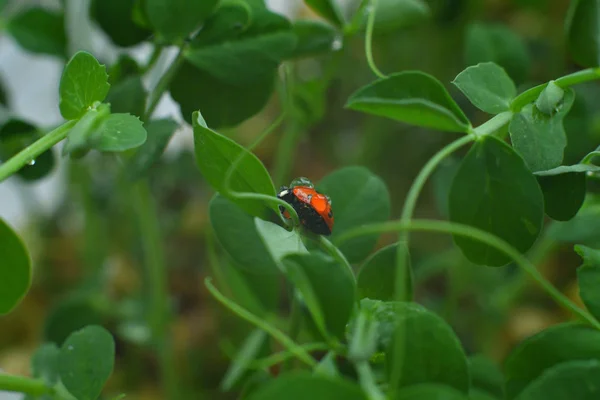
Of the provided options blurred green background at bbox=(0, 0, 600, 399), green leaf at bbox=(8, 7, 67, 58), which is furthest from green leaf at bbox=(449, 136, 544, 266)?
green leaf at bbox=(8, 7, 67, 58)

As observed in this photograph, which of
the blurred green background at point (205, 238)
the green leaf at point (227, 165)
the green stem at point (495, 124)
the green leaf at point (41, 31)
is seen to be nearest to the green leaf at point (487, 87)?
the green stem at point (495, 124)

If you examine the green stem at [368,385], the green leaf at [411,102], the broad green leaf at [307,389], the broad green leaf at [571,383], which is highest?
the green leaf at [411,102]

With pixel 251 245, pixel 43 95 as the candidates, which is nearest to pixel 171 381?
pixel 251 245

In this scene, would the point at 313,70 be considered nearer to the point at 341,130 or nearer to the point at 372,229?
the point at 341,130

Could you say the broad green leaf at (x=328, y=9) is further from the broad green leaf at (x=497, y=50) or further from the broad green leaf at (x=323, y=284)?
the broad green leaf at (x=323, y=284)

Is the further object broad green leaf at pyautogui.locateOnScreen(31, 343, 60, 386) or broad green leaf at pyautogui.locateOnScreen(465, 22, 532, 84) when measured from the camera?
broad green leaf at pyautogui.locateOnScreen(465, 22, 532, 84)

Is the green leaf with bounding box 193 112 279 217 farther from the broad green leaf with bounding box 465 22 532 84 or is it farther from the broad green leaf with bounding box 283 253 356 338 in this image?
the broad green leaf with bounding box 465 22 532 84

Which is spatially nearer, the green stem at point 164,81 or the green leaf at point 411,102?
the green leaf at point 411,102

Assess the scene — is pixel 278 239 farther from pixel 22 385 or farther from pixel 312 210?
pixel 22 385
